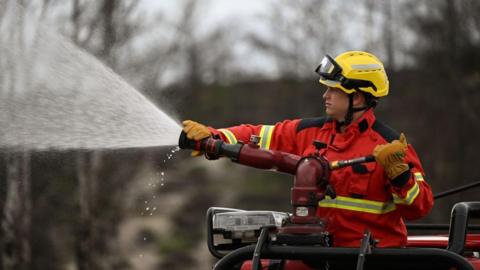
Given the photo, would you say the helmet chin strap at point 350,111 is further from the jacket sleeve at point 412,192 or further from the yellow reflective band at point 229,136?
the yellow reflective band at point 229,136

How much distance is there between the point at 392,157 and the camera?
18.4 ft

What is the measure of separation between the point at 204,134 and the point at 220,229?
56 centimetres

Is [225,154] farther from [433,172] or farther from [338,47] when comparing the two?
[433,172]

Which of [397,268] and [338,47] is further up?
[338,47]

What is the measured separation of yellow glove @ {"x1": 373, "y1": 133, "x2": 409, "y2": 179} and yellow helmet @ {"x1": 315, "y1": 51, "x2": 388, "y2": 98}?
0.75 metres

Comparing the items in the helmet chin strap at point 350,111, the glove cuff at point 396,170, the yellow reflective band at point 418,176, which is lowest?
the yellow reflective band at point 418,176

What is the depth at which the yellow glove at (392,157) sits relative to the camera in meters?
5.59

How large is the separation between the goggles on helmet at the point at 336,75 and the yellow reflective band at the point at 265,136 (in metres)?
0.63

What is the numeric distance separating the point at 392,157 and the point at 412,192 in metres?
0.30

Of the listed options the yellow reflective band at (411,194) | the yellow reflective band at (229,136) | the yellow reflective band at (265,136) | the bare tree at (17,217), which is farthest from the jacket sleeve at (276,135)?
the bare tree at (17,217)

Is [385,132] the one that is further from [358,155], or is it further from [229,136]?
[229,136]

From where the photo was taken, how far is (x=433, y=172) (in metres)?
27.1

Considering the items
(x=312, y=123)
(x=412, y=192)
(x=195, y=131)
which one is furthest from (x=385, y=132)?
(x=195, y=131)

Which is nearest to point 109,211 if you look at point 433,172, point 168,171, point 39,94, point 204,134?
point 168,171
